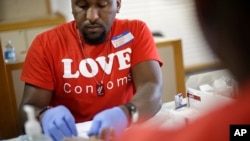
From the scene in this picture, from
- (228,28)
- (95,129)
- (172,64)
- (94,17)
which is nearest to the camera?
(228,28)

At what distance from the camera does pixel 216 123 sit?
11.9 inches

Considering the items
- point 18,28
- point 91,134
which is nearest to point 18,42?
point 18,28

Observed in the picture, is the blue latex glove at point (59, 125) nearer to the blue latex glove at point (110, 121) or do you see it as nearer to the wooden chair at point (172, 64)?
the blue latex glove at point (110, 121)

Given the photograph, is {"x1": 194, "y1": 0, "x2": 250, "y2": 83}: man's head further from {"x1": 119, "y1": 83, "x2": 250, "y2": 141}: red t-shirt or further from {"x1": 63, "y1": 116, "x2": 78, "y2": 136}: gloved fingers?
{"x1": 63, "y1": 116, "x2": 78, "y2": 136}: gloved fingers

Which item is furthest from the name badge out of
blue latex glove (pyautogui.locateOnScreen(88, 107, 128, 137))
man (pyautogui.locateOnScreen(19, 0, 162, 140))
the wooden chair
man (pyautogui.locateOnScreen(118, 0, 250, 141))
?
man (pyautogui.locateOnScreen(118, 0, 250, 141))

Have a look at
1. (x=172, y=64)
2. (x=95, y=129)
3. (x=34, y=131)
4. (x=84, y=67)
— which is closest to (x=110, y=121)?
(x=95, y=129)

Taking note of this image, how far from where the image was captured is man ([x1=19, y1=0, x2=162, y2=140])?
1137 millimetres

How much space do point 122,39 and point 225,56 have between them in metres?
0.95

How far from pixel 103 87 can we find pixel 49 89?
160mm

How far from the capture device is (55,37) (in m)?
1.20

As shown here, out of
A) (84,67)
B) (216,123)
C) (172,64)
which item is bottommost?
(172,64)

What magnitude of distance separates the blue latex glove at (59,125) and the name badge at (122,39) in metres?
0.35

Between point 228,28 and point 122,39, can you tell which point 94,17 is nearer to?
point 122,39

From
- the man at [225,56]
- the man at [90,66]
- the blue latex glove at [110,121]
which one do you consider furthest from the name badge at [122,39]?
the man at [225,56]
